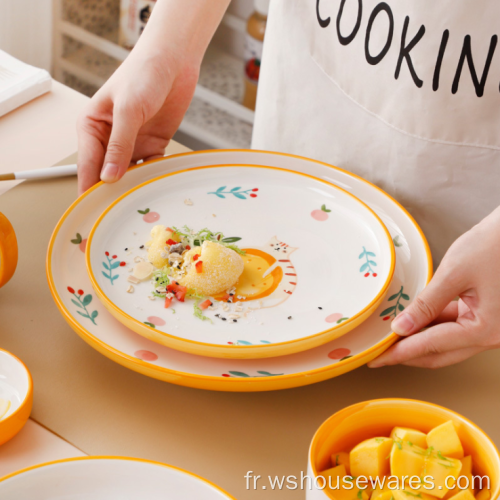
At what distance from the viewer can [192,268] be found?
0.76 metres

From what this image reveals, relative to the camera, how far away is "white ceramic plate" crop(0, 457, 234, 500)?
51 cm

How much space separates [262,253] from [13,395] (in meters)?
0.38

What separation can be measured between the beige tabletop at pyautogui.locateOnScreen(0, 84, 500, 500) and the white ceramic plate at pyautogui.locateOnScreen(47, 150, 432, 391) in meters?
0.05

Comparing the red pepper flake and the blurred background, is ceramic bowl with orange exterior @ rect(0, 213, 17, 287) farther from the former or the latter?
the blurred background

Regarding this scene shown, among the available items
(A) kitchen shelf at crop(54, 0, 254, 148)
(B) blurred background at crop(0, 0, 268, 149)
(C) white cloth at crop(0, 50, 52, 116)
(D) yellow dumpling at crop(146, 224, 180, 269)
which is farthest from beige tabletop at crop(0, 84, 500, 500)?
(A) kitchen shelf at crop(54, 0, 254, 148)

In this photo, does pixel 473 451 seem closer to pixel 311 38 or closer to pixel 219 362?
pixel 219 362

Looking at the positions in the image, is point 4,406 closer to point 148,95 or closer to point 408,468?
point 408,468

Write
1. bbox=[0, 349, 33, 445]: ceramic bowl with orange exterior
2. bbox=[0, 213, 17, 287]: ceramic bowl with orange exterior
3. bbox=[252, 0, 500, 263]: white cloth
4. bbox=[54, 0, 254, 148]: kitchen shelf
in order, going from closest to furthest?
bbox=[0, 349, 33, 445]: ceramic bowl with orange exterior
bbox=[0, 213, 17, 287]: ceramic bowl with orange exterior
bbox=[252, 0, 500, 263]: white cloth
bbox=[54, 0, 254, 148]: kitchen shelf

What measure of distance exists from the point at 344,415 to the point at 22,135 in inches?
36.0

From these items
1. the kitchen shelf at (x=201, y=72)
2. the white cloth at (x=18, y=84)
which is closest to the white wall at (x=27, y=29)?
the kitchen shelf at (x=201, y=72)

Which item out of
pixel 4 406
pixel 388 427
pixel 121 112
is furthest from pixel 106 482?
pixel 121 112

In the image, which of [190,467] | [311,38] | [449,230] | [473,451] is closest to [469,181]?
[449,230]

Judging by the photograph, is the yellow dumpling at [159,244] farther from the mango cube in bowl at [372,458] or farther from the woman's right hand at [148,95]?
the mango cube in bowl at [372,458]

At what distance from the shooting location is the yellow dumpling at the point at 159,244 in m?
0.80
